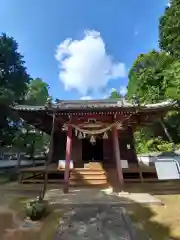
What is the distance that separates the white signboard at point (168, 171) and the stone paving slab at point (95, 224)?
70.1 inches

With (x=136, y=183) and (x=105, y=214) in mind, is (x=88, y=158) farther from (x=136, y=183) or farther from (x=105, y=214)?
(x=105, y=214)

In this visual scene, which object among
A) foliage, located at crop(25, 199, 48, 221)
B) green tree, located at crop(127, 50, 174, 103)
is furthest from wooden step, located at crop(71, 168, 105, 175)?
green tree, located at crop(127, 50, 174, 103)

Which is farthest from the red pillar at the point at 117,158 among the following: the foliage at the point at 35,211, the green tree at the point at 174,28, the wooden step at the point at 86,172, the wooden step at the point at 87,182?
the green tree at the point at 174,28

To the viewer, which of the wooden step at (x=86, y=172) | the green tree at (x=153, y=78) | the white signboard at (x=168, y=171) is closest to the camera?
the white signboard at (x=168, y=171)

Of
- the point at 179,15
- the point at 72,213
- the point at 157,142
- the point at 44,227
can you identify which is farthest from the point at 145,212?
the point at 157,142

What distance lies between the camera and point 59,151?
16047mm

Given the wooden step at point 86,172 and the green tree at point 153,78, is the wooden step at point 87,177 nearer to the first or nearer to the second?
the wooden step at point 86,172

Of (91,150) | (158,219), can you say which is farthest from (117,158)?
(91,150)

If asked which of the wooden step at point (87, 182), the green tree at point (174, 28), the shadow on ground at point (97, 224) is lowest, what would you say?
the shadow on ground at point (97, 224)

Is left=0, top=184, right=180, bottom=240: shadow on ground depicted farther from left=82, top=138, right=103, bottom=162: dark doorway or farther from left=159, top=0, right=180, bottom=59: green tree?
left=159, top=0, right=180, bottom=59: green tree

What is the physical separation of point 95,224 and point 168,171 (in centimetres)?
Answer: 298

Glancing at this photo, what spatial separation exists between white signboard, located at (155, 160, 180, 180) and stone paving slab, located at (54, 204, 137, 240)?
1782 millimetres

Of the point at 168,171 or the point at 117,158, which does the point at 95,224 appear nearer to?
the point at 168,171

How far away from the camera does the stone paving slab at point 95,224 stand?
220 inches
